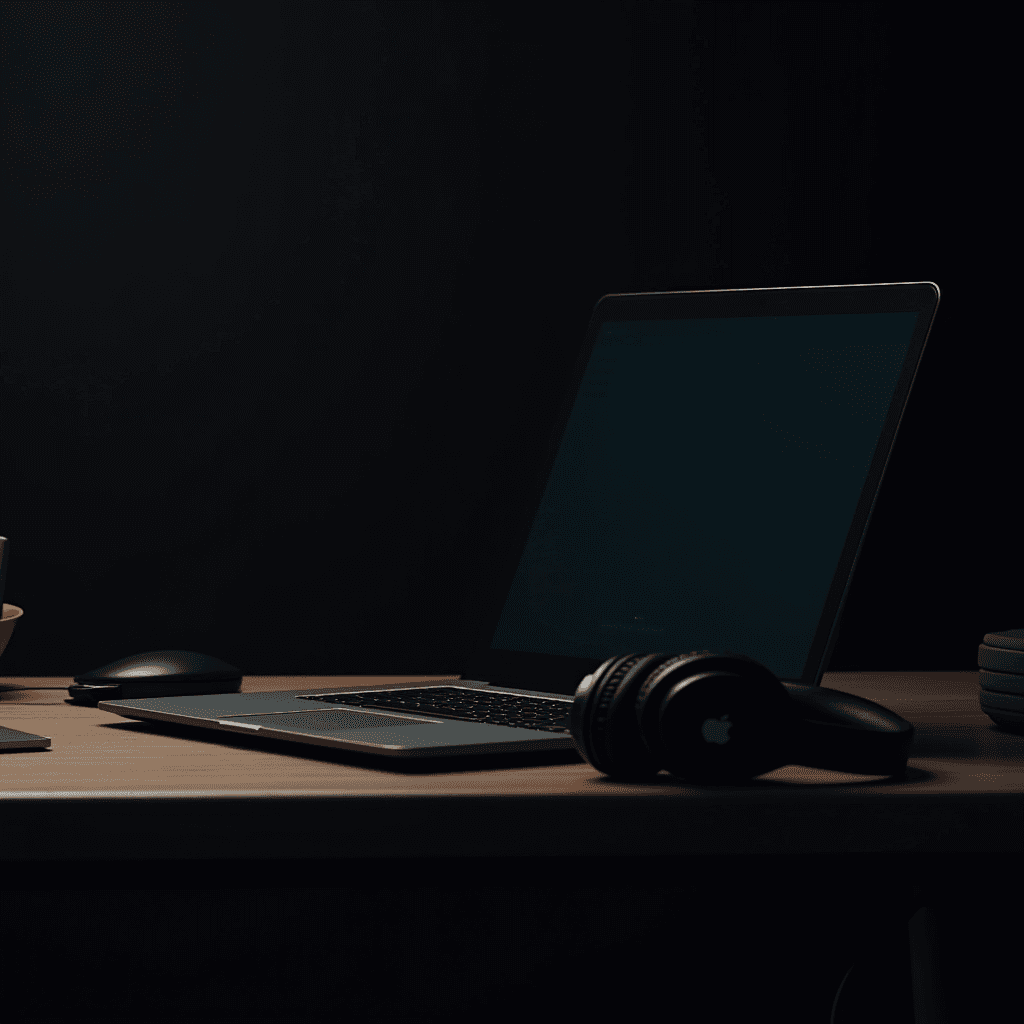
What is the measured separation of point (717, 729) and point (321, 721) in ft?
0.98

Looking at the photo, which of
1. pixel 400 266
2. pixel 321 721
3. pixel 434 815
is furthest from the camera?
pixel 400 266

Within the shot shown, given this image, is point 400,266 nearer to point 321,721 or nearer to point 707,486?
point 707,486

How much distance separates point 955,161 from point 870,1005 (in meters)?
0.97

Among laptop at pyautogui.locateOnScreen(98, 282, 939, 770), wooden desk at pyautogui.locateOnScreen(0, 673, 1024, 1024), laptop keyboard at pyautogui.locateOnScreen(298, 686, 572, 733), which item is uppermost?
laptop at pyautogui.locateOnScreen(98, 282, 939, 770)

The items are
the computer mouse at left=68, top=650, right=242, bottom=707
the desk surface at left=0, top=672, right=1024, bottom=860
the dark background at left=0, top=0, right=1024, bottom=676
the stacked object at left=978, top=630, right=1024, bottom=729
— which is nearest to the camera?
the desk surface at left=0, top=672, right=1024, bottom=860

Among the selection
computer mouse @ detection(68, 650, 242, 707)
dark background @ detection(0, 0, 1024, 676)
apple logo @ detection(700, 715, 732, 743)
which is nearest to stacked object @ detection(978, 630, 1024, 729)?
apple logo @ detection(700, 715, 732, 743)

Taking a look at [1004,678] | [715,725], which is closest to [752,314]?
[1004,678]

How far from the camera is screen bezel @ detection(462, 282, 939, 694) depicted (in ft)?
3.32

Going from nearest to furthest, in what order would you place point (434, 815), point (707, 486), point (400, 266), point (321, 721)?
point (434, 815) < point (321, 721) < point (707, 486) < point (400, 266)

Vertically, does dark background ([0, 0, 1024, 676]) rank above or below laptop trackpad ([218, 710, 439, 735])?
above

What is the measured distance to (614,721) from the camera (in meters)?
0.75

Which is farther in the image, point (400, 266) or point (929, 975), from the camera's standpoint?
point (400, 266)

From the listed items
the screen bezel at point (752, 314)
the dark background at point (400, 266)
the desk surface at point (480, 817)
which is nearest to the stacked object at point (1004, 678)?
the screen bezel at point (752, 314)

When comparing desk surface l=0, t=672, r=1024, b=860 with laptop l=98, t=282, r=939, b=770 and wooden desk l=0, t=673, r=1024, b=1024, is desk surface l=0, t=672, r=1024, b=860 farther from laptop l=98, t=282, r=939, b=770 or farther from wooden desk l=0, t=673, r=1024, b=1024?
laptop l=98, t=282, r=939, b=770
